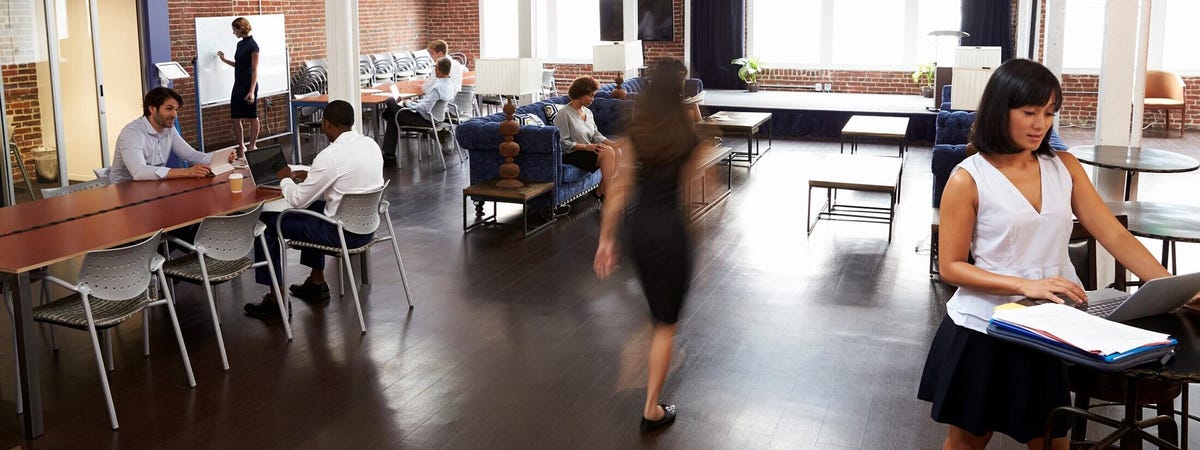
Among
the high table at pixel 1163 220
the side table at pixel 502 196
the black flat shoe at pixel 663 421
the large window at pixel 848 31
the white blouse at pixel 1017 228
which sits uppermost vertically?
the large window at pixel 848 31

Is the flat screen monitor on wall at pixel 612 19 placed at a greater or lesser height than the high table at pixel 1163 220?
greater

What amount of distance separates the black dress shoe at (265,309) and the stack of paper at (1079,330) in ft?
14.7

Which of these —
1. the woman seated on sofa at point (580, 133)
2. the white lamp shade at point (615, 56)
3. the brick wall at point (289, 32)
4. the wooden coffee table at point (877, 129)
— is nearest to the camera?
the woman seated on sofa at point (580, 133)

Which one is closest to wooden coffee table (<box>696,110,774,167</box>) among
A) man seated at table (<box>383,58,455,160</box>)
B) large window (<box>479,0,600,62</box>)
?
man seated at table (<box>383,58,455,160</box>)

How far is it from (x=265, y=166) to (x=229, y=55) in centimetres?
627

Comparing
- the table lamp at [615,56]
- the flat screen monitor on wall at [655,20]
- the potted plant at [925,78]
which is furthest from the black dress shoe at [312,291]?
the flat screen monitor on wall at [655,20]

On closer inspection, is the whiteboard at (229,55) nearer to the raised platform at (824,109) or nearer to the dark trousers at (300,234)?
the raised platform at (824,109)

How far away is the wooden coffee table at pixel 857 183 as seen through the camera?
8.12 meters

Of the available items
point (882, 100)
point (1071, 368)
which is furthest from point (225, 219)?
point (882, 100)

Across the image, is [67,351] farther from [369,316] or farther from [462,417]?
[462,417]

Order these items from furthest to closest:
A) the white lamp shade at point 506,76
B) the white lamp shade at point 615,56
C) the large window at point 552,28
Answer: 1. the large window at point 552,28
2. the white lamp shade at point 615,56
3. the white lamp shade at point 506,76

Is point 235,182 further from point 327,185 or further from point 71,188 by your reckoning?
point 71,188

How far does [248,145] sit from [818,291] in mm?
7713

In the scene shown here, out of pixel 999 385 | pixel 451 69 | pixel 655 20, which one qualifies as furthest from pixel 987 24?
pixel 999 385
